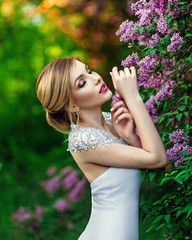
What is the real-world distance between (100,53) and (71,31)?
0.96 metres

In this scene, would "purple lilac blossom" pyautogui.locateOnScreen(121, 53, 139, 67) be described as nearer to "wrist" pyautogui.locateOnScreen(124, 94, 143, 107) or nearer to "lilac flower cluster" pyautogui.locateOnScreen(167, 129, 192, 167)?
"wrist" pyautogui.locateOnScreen(124, 94, 143, 107)

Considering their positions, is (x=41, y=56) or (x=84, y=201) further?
(x=41, y=56)

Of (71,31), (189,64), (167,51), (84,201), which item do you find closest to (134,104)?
(167,51)

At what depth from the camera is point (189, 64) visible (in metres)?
2.59

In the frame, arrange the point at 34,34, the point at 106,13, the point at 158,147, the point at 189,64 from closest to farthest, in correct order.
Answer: the point at 158,147, the point at 189,64, the point at 106,13, the point at 34,34

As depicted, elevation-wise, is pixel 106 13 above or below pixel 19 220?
above

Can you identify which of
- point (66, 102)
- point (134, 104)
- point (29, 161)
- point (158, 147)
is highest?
point (66, 102)

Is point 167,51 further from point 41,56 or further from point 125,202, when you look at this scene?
point 41,56

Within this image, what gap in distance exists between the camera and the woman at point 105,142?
82.0 inches

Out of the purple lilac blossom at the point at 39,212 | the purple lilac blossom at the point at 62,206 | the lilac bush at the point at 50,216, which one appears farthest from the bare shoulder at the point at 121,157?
the purple lilac blossom at the point at 39,212

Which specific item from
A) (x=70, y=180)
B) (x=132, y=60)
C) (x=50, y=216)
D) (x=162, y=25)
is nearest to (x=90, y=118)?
(x=132, y=60)

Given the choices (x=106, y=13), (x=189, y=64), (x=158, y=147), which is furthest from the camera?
(x=106, y=13)

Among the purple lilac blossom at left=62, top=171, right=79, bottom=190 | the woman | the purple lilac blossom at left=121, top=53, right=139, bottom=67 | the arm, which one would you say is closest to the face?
the woman

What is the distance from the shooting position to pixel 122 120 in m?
2.24
